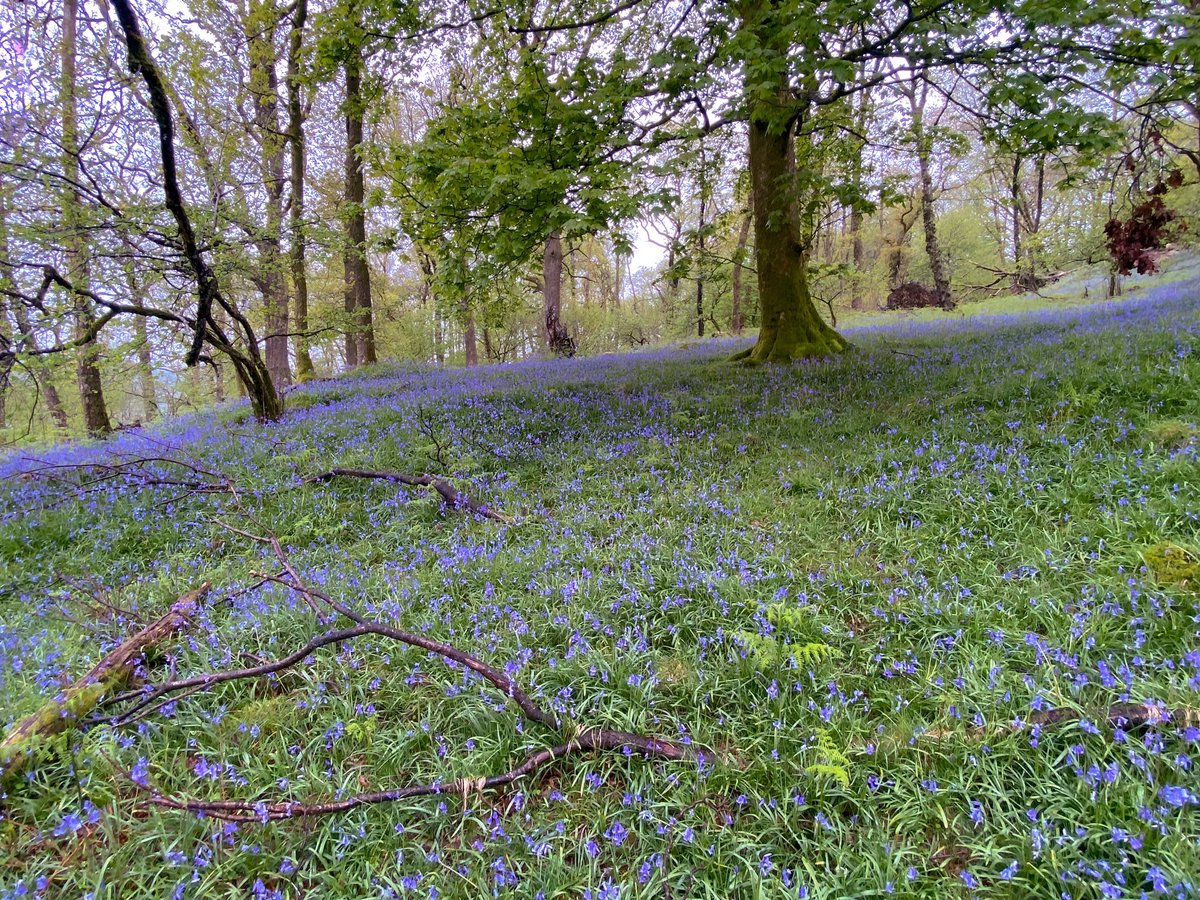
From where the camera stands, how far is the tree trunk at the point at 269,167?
10.7m

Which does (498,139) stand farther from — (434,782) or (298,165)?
(298,165)

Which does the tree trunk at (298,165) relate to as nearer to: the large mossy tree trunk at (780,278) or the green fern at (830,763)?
the large mossy tree trunk at (780,278)

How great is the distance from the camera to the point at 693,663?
9.89 feet

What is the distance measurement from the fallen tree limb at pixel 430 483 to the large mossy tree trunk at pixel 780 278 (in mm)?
7460

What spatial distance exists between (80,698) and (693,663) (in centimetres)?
324

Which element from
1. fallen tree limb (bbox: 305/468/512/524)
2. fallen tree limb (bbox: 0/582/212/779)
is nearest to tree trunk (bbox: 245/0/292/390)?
fallen tree limb (bbox: 305/468/512/524)

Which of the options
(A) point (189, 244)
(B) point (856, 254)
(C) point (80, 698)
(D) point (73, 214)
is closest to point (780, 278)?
(A) point (189, 244)

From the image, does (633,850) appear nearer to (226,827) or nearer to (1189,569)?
(226,827)

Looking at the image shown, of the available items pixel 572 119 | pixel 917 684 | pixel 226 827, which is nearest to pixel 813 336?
pixel 572 119

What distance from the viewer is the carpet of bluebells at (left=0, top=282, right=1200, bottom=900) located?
6.61ft

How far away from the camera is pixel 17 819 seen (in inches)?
88.8

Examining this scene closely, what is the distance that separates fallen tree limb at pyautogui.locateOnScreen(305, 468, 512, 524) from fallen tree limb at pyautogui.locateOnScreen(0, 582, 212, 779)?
2476 millimetres

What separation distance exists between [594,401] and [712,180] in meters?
6.00

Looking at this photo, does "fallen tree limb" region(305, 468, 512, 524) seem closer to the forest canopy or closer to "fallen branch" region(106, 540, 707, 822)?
"fallen branch" region(106, 540, 707, 822)
